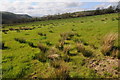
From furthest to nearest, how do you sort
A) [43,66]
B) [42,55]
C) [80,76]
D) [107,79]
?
[42,55]
[43,66]
[80,76]
[107,79]

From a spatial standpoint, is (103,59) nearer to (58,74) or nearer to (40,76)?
(58,74)

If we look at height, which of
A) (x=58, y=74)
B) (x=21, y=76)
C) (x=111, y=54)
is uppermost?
(x=111, y=54)

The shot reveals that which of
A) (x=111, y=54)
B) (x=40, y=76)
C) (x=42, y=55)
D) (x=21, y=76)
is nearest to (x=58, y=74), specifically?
(x=40, y=76)

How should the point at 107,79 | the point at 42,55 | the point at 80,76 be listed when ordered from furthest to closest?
the point at 42,55, the point at 80,76, the point at 107,79

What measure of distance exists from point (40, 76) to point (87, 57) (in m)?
2.88

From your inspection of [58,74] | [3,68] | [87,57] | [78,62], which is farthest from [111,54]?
[3,68]

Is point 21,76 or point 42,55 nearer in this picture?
point 21,76

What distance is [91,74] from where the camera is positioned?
4.33m

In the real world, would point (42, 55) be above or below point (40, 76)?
above

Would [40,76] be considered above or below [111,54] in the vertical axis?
below

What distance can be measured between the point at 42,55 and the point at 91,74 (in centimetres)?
309

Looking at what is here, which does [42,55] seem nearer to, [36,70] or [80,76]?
[36,70]

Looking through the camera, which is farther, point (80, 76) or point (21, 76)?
point (21, 76)

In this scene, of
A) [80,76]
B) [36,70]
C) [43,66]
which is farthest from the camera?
[43,66]
